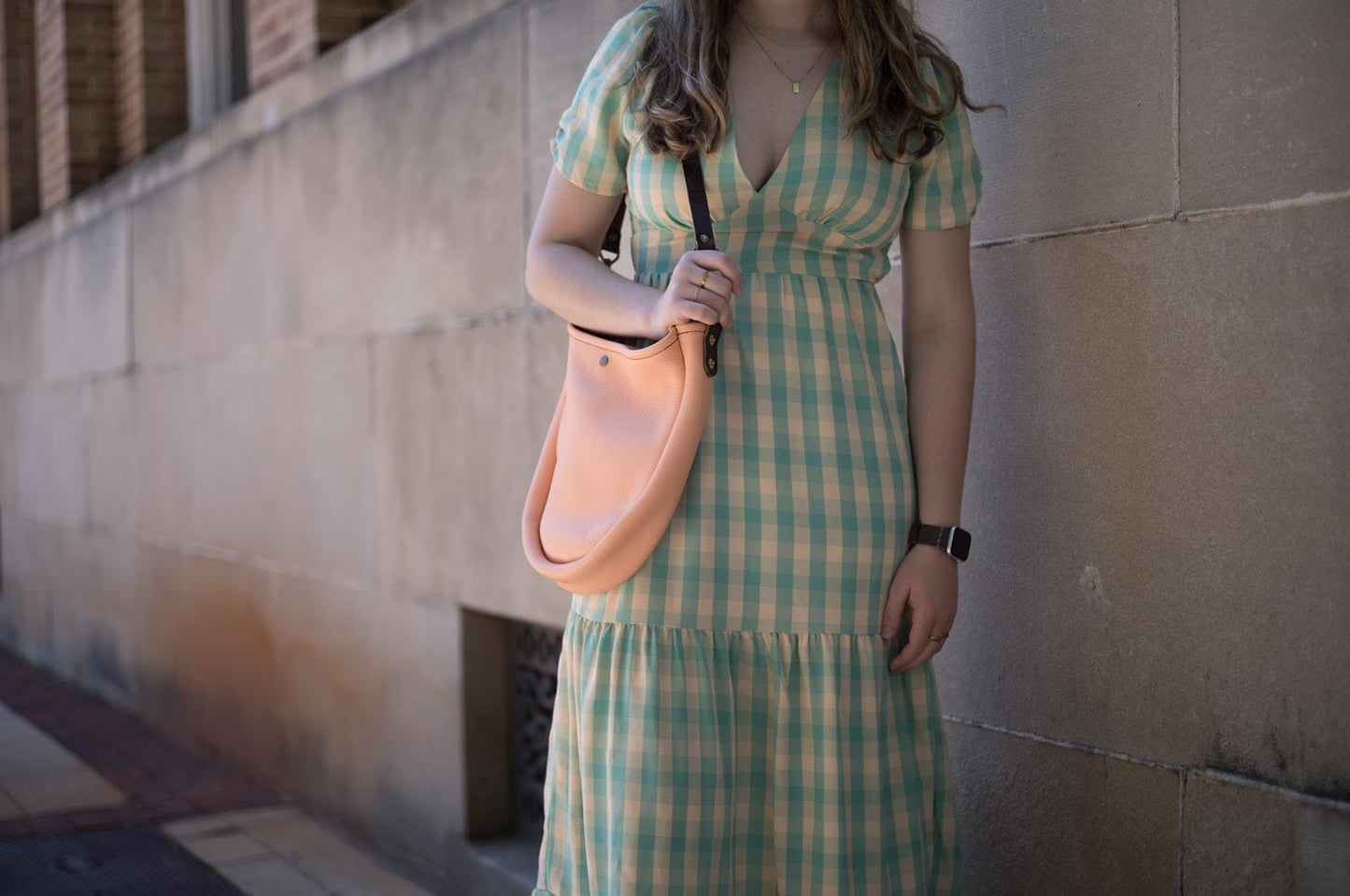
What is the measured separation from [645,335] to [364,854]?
3.52 m

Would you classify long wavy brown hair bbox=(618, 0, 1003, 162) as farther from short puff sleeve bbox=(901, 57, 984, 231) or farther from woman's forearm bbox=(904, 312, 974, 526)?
woman's forearm bbox=(904, 312, 974, 526)

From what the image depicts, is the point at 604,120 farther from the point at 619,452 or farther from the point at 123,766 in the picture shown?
the point at 123,766

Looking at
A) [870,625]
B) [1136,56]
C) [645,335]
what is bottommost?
[870,625]

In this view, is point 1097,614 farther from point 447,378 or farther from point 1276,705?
point 447,378

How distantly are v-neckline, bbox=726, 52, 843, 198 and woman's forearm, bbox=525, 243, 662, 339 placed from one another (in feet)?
0.73

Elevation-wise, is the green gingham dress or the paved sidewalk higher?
the green gingham dress

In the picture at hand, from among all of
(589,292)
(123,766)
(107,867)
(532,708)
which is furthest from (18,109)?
(589,292)

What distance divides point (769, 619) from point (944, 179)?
77cm

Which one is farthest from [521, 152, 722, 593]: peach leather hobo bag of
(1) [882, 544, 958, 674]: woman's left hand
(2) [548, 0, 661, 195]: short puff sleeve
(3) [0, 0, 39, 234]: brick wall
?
(3) [0, 0, 39, 234]: brick wall

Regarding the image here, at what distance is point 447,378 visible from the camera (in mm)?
4941

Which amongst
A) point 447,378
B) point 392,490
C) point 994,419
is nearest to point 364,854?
point 392,490

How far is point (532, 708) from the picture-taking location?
15.9ft

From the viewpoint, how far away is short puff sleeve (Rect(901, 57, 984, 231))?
2.46 metres

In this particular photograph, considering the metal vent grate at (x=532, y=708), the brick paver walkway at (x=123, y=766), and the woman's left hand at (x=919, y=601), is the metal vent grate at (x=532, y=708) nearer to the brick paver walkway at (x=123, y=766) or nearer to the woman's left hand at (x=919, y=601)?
the brick paver walkway at (x=123, y=766)
